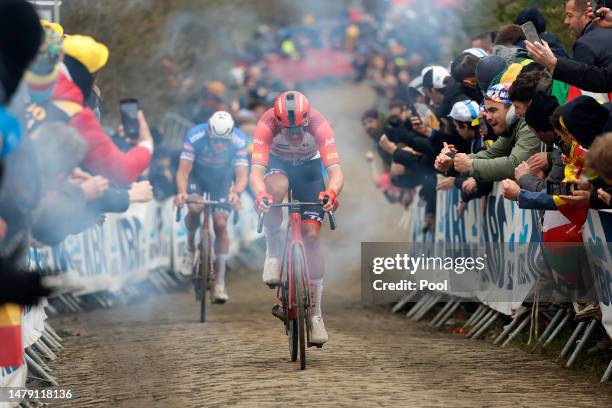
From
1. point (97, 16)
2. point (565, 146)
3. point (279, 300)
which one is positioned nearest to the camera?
point (565, 146)

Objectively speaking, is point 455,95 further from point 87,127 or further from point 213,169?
point 87,127

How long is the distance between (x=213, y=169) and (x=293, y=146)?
4275mm

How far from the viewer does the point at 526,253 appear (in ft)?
37.9

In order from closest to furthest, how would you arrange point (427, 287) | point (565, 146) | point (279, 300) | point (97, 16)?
point (565, 146) → point (279, 300) → point (427, 287) → point (97, 16)

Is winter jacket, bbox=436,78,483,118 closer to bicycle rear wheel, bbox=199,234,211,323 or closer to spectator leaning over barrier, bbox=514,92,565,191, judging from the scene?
spectator leaning over barrier, bbox=514,92,565,191

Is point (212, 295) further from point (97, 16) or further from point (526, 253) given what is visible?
point (97, 16)

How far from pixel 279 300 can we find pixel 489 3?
994 cm

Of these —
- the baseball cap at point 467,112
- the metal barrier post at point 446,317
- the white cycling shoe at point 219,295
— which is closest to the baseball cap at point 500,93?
the baseball cap at point 467,112

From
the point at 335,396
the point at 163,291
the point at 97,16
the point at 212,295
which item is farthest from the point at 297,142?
the point at 97,16

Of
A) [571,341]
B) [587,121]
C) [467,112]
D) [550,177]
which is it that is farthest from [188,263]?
[587,121]

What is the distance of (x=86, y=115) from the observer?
317 inches

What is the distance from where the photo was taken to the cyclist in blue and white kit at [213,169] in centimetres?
1539

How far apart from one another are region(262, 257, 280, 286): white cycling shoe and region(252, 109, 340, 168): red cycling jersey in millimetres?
821

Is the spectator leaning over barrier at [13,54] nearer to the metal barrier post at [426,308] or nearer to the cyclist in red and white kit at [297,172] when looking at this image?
the cyclist in red and white kit at [297,172]
